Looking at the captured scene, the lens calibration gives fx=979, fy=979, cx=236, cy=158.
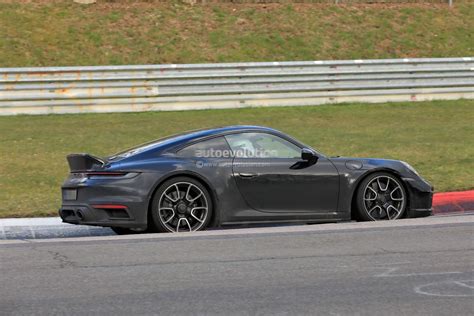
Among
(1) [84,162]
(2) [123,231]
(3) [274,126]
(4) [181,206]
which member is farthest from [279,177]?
(3) [274,126]

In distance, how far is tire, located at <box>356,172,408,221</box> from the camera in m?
10.3

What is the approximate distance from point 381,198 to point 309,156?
947 millimetres

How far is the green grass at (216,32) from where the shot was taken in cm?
2417

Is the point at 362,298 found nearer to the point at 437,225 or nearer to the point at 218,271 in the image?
the point at 218,271

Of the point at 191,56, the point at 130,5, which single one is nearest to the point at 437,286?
the point at 191,56

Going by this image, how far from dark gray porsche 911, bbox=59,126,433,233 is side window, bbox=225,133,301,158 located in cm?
1

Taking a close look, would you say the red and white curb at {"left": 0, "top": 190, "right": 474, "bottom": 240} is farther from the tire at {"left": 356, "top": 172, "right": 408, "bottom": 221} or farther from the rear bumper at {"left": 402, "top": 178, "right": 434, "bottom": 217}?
the rear bumper at {"left": 402, "top": 178, "right": 434, "bottom": 217}

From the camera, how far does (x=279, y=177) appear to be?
33.3 ft

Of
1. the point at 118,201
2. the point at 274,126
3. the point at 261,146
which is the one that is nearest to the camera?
the point at 118,201

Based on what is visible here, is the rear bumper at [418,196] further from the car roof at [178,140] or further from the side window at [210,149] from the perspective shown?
the side window at [210,149]

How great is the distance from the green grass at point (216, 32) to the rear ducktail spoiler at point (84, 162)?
13467 mm

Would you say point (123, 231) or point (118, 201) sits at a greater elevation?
point (118, 201)

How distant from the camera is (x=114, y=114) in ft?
64.7

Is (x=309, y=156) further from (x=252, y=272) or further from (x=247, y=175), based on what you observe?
(x=252, y=272)
